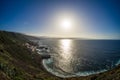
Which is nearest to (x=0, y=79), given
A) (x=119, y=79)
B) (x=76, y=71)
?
(x=119, y=79)

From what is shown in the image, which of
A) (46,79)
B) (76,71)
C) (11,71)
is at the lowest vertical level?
(76,71)

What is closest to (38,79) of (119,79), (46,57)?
(119,79)

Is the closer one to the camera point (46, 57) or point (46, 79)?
point (46, 79)

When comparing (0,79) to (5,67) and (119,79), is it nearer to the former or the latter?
(5,67)

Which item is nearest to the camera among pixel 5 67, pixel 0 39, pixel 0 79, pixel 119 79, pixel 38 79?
pixel 119 79

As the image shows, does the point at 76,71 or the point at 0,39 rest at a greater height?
the point at 0,39

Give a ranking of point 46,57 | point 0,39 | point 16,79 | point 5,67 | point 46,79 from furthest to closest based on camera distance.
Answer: point 46,57 → point 0,39 → point 46,79 → point 5,67 → point 16,79

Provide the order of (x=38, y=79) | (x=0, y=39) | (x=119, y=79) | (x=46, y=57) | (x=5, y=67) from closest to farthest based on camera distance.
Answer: (x=119, y=79) → (x=5, y=67) → (x=38, y=79) → (x=0, y=39) → (x=46, y=57)

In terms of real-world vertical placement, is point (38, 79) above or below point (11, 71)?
below

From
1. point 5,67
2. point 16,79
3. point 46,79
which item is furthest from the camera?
point 46,79

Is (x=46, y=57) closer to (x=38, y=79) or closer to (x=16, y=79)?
(x=38, y=79)
